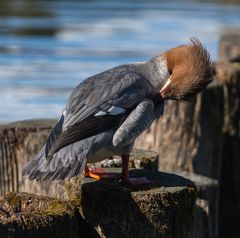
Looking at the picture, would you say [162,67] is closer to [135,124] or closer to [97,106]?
[135,124]

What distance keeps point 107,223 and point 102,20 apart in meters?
17.8

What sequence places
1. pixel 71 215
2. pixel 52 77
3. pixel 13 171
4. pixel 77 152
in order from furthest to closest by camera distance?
1. pixel 52 77
2. pixel 13 171
3. pixel 77 152
4. pixel 71 215

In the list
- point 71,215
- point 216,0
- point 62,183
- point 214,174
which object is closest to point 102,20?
point 216,0

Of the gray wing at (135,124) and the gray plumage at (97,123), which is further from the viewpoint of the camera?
the gray wing at (135,124)

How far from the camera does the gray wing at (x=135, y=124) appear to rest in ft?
18.6

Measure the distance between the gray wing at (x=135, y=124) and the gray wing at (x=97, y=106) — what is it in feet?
0.11

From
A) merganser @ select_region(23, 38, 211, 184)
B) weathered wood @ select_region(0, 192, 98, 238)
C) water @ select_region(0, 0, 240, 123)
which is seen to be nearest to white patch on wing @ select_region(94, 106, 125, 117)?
merganser @ select_region(23, 38, 211, 184)

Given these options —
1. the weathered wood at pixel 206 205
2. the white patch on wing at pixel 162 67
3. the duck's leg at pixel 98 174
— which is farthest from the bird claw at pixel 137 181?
the weathered wood at pixel 206 205

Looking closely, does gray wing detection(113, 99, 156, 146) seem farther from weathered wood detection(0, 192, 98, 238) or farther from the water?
the water

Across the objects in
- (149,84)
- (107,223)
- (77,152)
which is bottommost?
(107,223)

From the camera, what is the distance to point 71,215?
5031mm

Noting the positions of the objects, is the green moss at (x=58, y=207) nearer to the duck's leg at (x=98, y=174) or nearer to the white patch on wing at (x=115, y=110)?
the duck's leg at (x=98, y=174)

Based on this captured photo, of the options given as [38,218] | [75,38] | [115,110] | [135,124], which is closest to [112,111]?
[115,110]

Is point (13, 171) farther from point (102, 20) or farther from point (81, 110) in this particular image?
point (102, 20)
